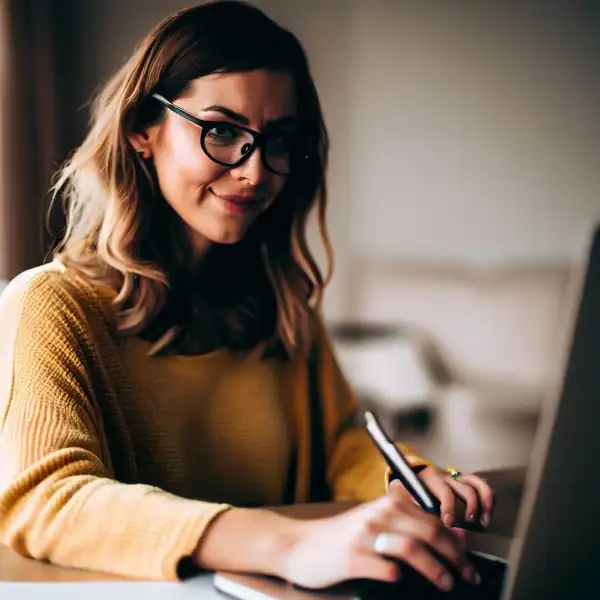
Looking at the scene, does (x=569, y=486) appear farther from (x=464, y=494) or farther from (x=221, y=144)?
(x=221, y=144)

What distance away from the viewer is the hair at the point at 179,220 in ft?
2.81

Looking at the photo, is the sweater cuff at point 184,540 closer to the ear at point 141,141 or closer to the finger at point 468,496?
the finger at point 468,496

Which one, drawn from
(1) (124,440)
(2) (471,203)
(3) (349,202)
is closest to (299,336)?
(1) (124,440)

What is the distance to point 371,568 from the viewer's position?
565 mm

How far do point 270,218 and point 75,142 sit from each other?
27 cm

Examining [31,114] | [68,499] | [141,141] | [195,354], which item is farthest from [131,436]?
[31,114]

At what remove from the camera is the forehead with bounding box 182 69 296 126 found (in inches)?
33.0

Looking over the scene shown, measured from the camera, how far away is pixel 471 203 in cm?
282

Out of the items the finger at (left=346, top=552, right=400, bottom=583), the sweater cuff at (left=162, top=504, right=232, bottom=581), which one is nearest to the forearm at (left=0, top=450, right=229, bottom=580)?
the sweater cuff at (left=162, top=504, right=232, bottom=581)

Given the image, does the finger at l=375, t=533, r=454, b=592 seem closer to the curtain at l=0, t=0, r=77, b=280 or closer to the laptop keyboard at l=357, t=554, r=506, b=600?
the laptop keyboard at l=357, t=554, r=506, b=600

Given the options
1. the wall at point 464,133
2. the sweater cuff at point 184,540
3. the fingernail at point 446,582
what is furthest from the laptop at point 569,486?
the wall at point 464,133

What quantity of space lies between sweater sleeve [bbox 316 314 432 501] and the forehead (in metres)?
0.39

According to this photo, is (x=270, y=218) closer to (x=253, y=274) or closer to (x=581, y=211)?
(x=253, y=274)

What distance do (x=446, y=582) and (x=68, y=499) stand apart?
316 mm
